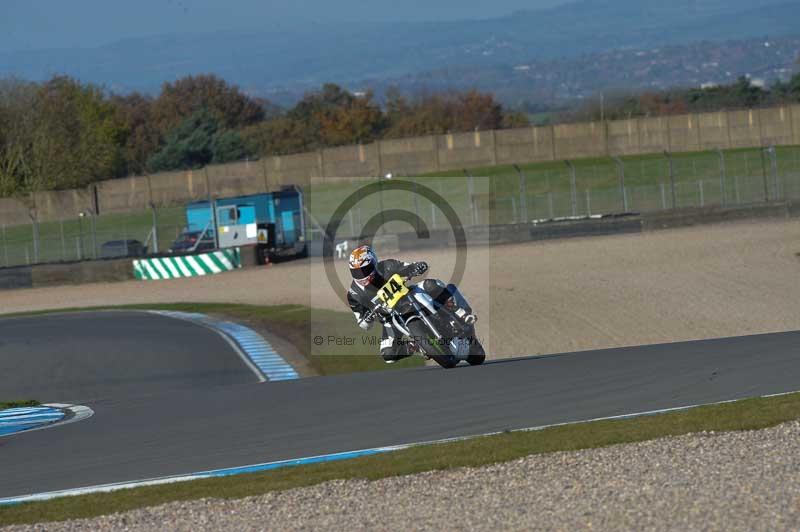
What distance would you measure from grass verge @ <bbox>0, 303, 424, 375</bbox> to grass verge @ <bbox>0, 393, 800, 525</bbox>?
8.55 m

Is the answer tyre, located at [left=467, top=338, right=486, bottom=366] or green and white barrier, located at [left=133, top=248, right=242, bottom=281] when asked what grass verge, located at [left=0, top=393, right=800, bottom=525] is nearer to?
tyre, located at [left=467, top=338, right=486, bottom=366]

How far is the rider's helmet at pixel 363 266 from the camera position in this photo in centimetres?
1378

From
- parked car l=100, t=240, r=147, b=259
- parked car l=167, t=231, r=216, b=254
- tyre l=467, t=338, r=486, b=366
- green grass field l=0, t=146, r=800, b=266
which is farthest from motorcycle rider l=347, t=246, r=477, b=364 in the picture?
parked car l=100, t=240, r=147, b=259

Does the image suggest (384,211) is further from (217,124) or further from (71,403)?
(217,124)

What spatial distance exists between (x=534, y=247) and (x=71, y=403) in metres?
23.8

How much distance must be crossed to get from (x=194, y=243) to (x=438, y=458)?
35.8m

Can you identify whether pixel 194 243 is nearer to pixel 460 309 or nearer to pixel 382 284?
pixel 382 284

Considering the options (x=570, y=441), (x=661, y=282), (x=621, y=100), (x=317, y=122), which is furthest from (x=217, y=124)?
(x=570, y=441)

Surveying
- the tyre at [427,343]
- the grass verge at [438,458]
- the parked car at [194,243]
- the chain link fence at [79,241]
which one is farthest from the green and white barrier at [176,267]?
the grass verge at [438,458]

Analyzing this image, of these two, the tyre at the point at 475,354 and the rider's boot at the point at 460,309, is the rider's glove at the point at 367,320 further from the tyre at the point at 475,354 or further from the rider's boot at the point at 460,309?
the tyre at the point at 475,354

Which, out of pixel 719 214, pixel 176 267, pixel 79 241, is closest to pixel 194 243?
pixel 176 267

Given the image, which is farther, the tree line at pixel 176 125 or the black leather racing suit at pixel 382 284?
the tree line at pixel 176 125

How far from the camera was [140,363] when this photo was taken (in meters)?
20.3

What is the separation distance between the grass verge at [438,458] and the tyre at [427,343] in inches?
154
